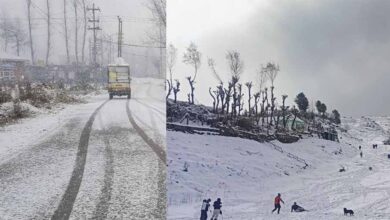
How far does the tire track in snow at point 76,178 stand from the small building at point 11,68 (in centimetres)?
39

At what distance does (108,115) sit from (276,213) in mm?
961

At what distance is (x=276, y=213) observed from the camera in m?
1.90

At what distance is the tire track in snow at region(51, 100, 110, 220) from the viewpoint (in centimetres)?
179

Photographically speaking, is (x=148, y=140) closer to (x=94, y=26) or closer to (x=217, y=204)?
(x=217, y=204)

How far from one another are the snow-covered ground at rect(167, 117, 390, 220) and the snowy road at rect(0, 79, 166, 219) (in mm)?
121

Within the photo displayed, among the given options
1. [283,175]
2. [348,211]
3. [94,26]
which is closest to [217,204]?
[283,175]

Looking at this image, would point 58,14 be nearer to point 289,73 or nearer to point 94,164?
point 94,164

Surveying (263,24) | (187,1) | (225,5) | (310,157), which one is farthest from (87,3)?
(310,157)

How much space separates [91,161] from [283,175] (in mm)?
923

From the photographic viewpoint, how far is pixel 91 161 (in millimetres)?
2004

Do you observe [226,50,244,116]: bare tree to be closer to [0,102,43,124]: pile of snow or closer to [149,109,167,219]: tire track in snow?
[149,109,167,219]: tire track in snow

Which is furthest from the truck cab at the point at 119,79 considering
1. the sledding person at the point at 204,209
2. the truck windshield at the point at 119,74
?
the sledding person at the point at 204,209

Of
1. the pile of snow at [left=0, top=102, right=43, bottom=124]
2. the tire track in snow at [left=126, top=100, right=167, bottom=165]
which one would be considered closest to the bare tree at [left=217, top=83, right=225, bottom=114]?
the tire track in snow at [left=126, top=100, right=167, bottom=165]

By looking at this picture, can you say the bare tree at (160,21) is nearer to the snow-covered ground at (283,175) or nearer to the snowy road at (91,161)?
the snowy road at (91,161)
